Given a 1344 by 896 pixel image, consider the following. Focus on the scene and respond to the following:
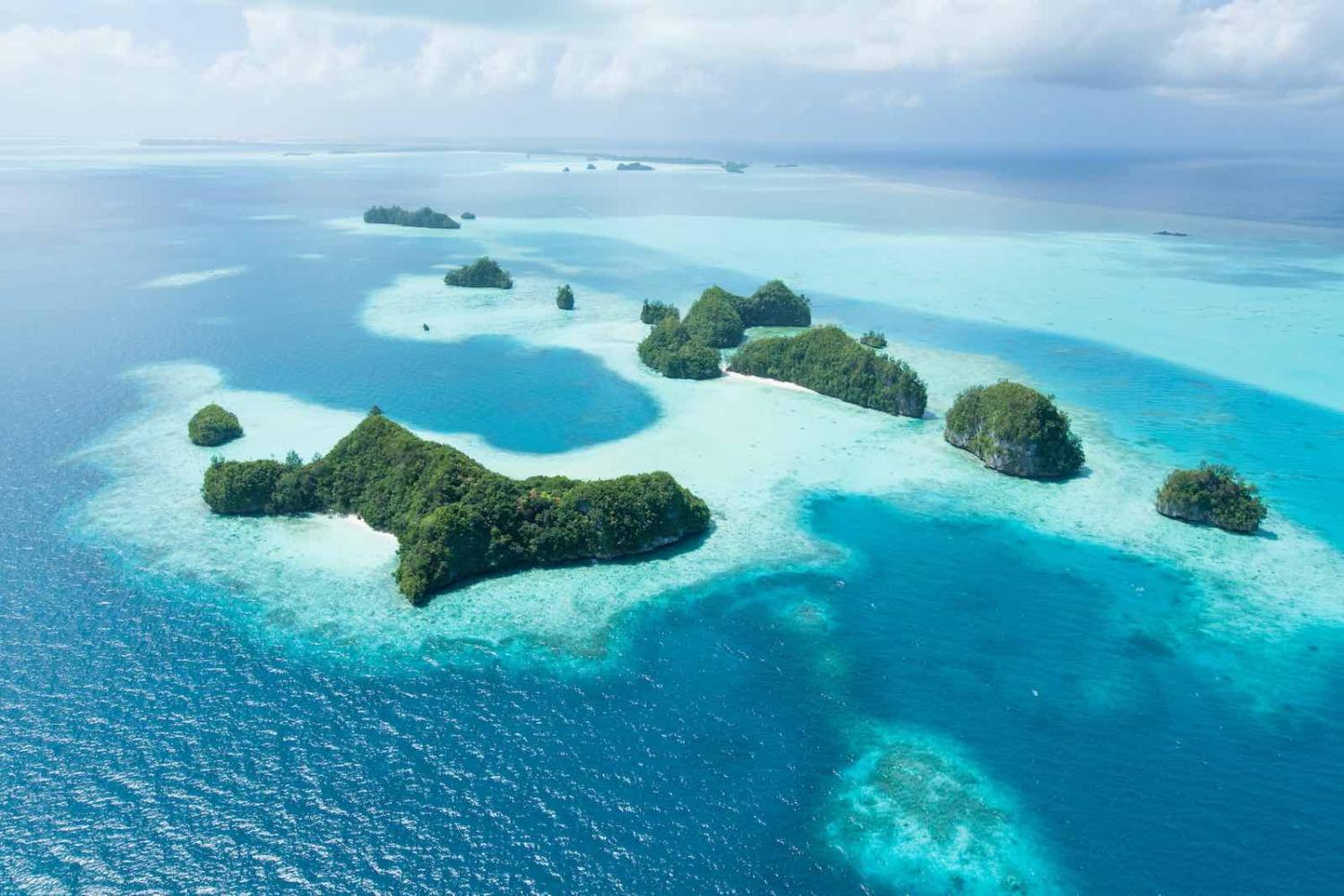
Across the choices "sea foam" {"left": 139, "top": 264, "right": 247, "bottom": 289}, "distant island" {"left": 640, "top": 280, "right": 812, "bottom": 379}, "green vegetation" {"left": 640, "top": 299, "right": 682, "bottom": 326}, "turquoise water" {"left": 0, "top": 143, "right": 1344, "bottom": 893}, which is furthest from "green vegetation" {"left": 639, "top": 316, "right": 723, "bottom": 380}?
"sea foam" {"left": 139, "top": 264, "right": 247, "bottom": 289}

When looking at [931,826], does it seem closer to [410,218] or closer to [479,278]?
[479,278]

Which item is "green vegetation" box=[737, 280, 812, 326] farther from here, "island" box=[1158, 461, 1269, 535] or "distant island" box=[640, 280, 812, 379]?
"island" box=[1158, 461, 1269, 535]

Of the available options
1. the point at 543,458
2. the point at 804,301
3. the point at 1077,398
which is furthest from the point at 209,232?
the point at 1077,398

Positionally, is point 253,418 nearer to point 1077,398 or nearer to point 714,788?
point 714,788

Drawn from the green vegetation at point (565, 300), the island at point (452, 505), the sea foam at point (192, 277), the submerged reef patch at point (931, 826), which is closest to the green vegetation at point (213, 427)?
the island at point (452, 505)

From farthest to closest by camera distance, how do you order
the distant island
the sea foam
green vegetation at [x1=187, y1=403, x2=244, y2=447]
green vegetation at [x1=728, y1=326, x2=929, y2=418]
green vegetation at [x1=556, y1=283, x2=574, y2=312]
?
the sea foam < green vegetation at [x1=556, y1=283, x2=574, y2=312] < the distant island < green vegetation at [x1=728, y1=326, x2=929, y2=418] < green vegetation at [x1=187, y1=403, x2=244, y2=447]

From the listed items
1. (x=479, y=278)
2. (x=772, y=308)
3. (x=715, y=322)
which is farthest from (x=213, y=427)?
(x=772, y=308)
